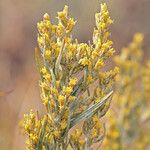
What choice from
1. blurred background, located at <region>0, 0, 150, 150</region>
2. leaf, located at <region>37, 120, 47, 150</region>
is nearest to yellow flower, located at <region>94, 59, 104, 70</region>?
leaf, located at <region>37, 120, 47, 150</region>

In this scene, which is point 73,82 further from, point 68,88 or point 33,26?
point 33,26

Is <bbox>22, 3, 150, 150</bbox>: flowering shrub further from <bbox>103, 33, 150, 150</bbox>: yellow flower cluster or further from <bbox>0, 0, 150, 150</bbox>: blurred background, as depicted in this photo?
<bbox>0, 0, 150, 150</bbox>: blurred background

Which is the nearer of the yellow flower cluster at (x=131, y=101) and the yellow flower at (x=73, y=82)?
the yellow flower at (x=73, y=82)

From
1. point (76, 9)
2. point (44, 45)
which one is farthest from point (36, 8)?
point (44, 45)

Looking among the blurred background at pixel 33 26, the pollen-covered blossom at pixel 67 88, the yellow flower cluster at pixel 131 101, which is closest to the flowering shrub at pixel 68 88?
the pollen-covered blossom at pixel 67 88

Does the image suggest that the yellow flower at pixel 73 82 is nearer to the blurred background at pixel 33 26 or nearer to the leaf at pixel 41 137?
the leaf at pixel 41 137

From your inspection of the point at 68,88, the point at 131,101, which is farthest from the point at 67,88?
the point at 131,101

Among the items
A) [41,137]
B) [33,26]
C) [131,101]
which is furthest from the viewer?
[33,26]
